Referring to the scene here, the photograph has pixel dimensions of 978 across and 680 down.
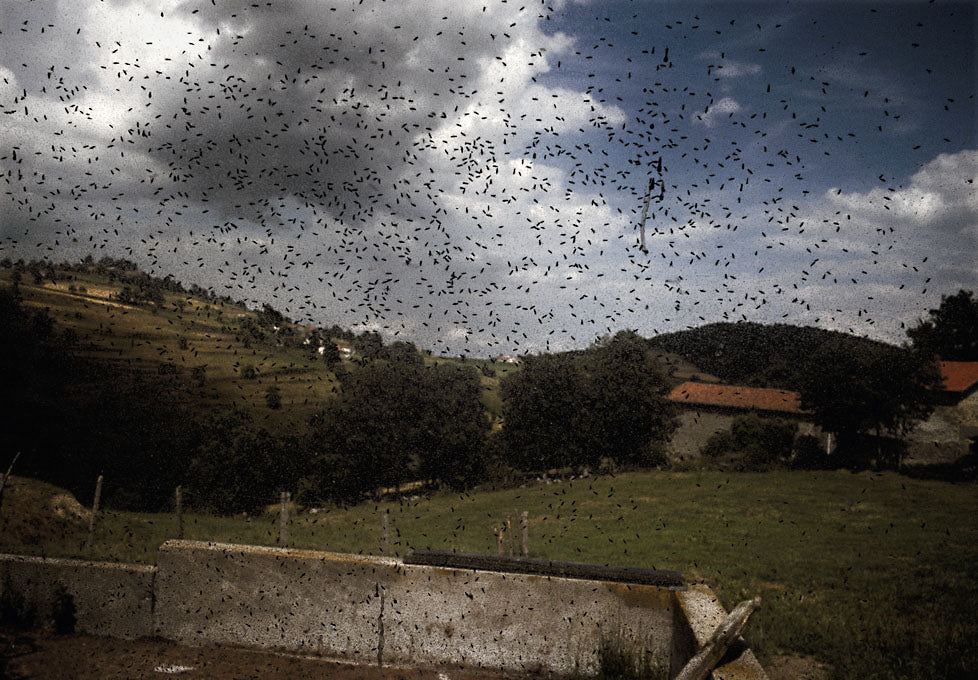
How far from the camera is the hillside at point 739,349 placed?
86188 mm

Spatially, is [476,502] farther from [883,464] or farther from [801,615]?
Result: [883,464]

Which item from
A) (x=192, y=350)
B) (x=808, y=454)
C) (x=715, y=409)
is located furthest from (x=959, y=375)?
(x=192, y=350)

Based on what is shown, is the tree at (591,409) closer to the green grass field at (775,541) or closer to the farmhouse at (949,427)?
the green grass field at (775,541)

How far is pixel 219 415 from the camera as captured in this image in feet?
134

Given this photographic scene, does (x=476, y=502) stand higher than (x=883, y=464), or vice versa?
(x=883, y=464)

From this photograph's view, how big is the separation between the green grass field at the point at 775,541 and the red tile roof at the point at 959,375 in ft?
62.7

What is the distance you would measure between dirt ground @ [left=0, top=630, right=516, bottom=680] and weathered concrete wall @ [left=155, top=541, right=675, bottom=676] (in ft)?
0.55

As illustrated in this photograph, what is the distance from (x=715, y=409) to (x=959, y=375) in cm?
2056

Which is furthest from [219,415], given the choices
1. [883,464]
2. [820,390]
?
[883,464]

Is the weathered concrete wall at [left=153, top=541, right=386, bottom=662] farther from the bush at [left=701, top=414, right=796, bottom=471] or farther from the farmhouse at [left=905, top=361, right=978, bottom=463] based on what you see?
the farmhouse at [left=905, top=361, right=978, bottom=463]

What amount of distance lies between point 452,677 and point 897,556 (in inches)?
527

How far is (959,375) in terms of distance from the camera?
44000 millimetres

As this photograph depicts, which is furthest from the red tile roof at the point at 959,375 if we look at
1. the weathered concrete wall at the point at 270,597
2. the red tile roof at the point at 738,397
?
the weathered concrete wall at the point at 270,597

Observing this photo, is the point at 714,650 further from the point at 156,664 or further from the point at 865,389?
the point at 865,389
